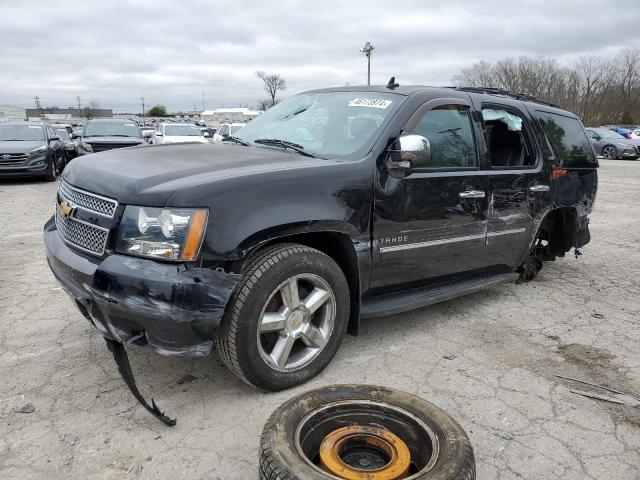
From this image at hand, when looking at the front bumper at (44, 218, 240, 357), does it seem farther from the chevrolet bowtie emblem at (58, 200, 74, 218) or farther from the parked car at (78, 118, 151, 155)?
the parked car at (78, 118, 151, 155)

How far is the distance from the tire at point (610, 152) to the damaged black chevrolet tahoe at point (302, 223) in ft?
80.9

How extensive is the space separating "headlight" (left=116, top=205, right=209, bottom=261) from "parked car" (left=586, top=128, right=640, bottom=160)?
26.5 metres

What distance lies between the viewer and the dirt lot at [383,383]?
251cm

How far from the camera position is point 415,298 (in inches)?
146

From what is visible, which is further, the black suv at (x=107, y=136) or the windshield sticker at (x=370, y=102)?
the black suv at (x=107, y=136)

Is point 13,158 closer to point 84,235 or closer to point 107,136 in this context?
point 107,136

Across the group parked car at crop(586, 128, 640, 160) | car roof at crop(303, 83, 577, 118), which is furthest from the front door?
Result: parked car at crop(586, 128, 640, 160)

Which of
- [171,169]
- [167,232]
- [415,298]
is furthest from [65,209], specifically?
[415,298]

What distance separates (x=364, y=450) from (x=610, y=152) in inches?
1107

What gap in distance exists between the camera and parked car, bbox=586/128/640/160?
25.2 metres

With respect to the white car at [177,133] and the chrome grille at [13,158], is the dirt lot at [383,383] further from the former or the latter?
the white car at [177,133]

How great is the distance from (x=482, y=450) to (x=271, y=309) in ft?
4.42

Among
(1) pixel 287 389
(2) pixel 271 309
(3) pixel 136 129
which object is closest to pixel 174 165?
(2) pixel 271 309

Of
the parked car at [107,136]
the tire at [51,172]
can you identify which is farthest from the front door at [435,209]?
the tire at [51,172]
